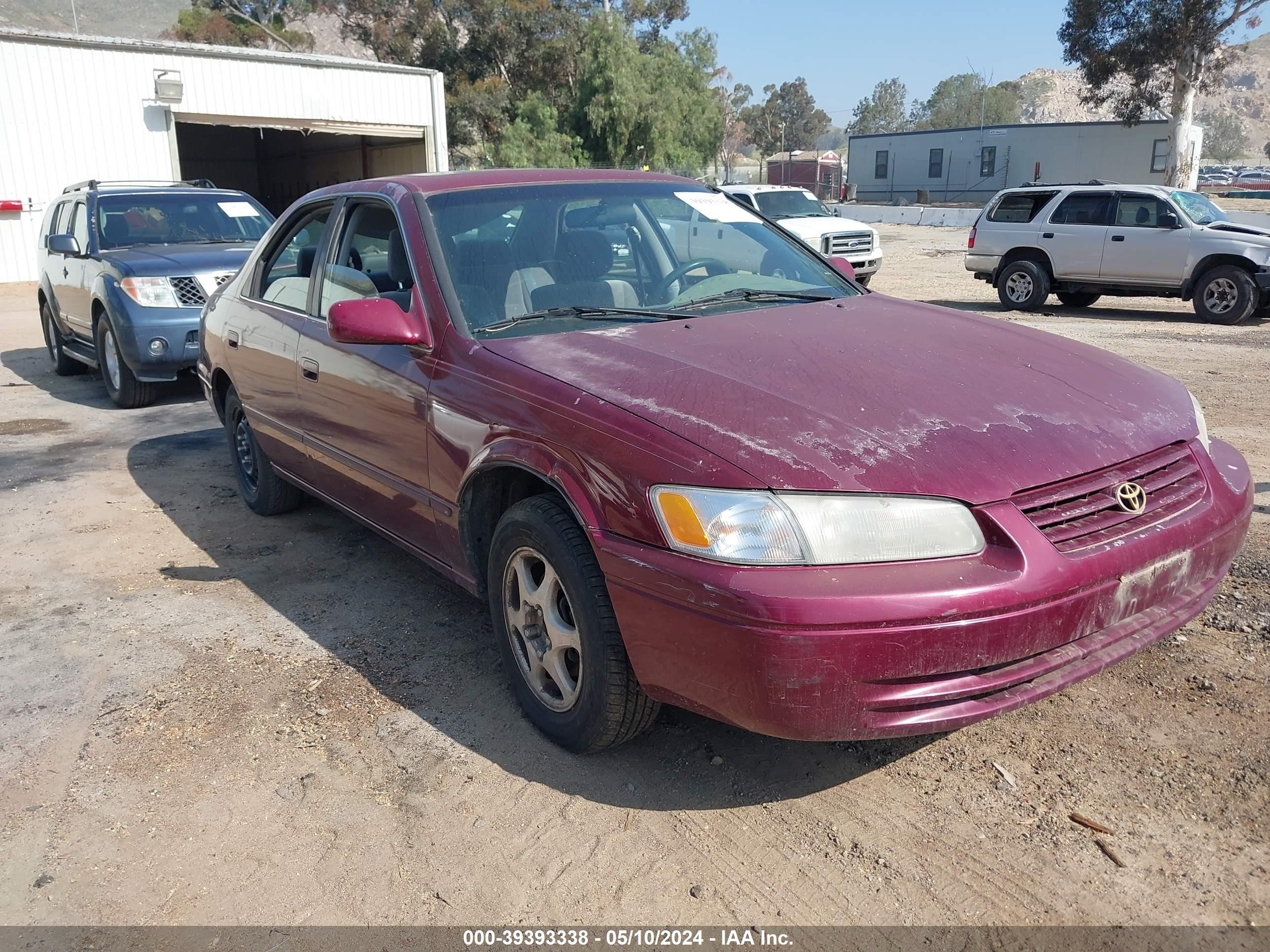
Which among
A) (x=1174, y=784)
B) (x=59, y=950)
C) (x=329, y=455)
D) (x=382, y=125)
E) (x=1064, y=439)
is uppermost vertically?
(x=382, y=125)

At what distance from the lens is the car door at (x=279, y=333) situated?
14.9 ft

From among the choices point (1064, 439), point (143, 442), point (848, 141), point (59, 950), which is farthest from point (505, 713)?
point (848, 141)

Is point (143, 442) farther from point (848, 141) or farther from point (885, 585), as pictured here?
point (848, 141)

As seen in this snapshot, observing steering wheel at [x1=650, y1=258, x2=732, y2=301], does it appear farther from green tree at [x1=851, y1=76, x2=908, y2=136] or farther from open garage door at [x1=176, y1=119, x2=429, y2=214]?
green tree at [x1=851, y1=76, x2=908, y2=136]

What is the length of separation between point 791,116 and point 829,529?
360ft

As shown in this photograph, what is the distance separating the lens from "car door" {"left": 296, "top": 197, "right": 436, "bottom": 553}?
11.9 feet

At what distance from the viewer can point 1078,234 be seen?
13.6 m

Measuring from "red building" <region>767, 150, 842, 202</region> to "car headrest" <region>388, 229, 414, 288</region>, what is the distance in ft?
178

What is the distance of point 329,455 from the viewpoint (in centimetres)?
432

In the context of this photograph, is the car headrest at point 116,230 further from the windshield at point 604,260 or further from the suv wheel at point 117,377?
the windshield at point 604,260

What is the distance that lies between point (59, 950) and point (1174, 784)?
2.87m

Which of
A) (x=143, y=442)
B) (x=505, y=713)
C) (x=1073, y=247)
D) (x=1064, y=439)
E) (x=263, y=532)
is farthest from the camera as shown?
(x=1073, y=247)

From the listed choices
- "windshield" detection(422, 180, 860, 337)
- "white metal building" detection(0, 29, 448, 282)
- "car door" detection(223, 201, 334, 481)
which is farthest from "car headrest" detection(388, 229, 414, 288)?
"white metal building" detection(0, 29, 448, 282)

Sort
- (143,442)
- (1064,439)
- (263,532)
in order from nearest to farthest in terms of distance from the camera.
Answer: (1064,439)
(263,532)
(143,442)
